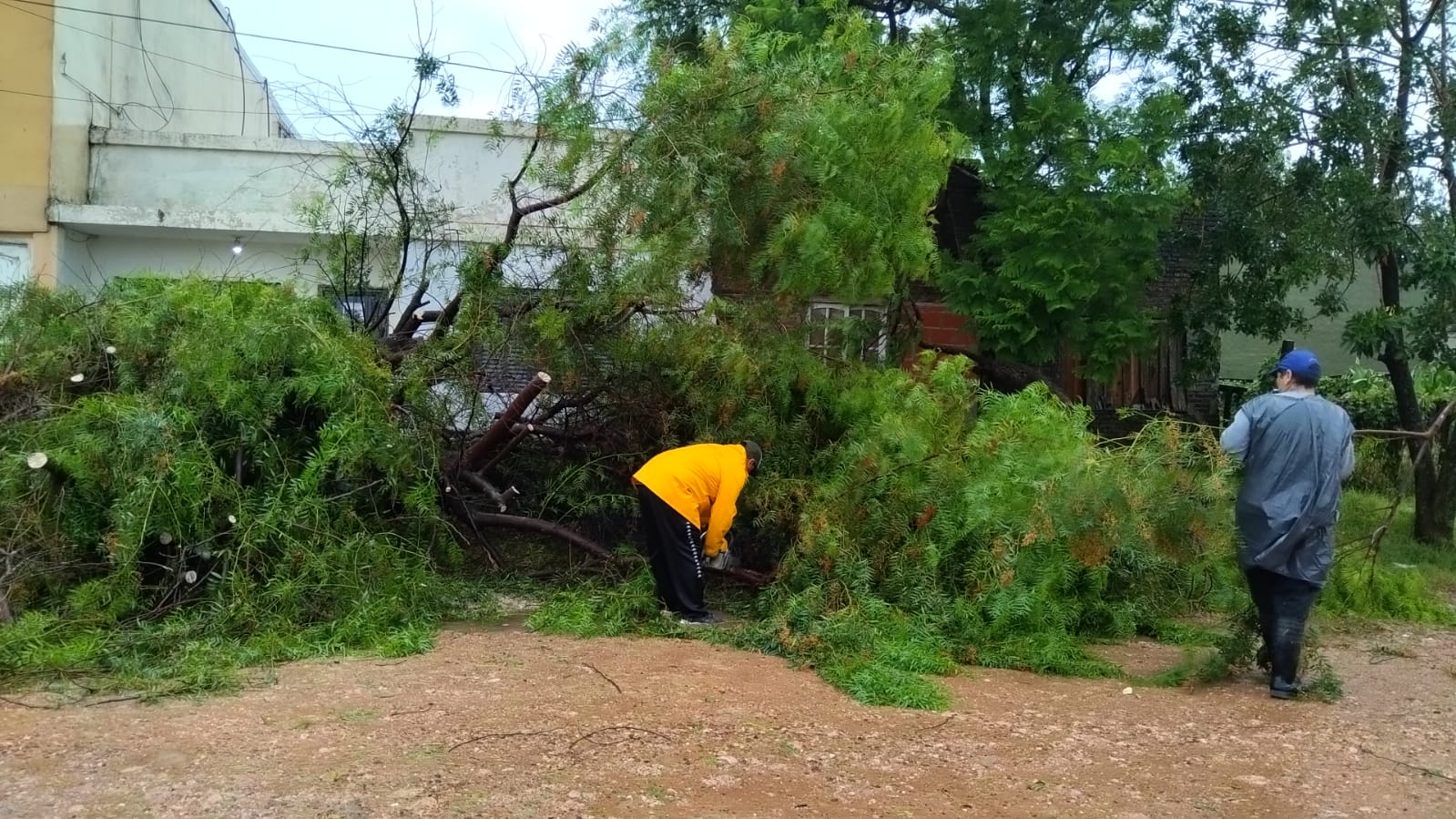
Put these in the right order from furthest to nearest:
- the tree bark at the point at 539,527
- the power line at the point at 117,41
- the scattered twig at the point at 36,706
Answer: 1. the power line at the point at 117,41
2. the tree bark at the point at 539,527
3. the scattered twig at the point at 36,706

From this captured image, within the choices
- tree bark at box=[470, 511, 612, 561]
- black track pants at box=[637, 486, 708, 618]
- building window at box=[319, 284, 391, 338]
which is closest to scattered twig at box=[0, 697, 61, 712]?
black track pants at box=[637, 486, 708, 618]

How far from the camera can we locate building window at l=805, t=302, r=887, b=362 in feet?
27.3

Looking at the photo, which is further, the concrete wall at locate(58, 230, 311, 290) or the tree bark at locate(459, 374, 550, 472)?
the concrete wall at locate(58, 230, 311, 290)

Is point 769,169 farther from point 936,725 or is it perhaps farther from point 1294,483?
point 936,725

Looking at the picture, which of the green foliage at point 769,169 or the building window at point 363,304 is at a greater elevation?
the green foliage at point 769,169

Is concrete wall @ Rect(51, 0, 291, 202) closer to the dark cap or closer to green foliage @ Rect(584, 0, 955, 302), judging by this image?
green foliage @ Rect(584, 0, 955, 302)

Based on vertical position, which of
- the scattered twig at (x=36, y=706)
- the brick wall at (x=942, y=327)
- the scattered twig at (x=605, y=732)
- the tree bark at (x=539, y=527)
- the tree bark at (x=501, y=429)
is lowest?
the scattered twig at (x=36, y=706)

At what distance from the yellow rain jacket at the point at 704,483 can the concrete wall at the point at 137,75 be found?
822 cm

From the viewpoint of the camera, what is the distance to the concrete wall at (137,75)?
450 inches

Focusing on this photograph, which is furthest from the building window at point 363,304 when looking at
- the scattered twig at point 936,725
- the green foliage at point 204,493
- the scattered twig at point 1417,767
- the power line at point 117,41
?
the scattered twig at point 1417,767

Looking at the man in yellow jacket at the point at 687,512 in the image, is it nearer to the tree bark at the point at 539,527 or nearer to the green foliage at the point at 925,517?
the green foliage at the point at 925,517

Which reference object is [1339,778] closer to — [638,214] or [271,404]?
[638,214]

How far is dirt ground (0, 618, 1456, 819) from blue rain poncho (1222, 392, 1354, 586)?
72 centimetres

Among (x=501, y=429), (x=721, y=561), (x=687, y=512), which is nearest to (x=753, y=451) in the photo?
(x=687, y=512)
